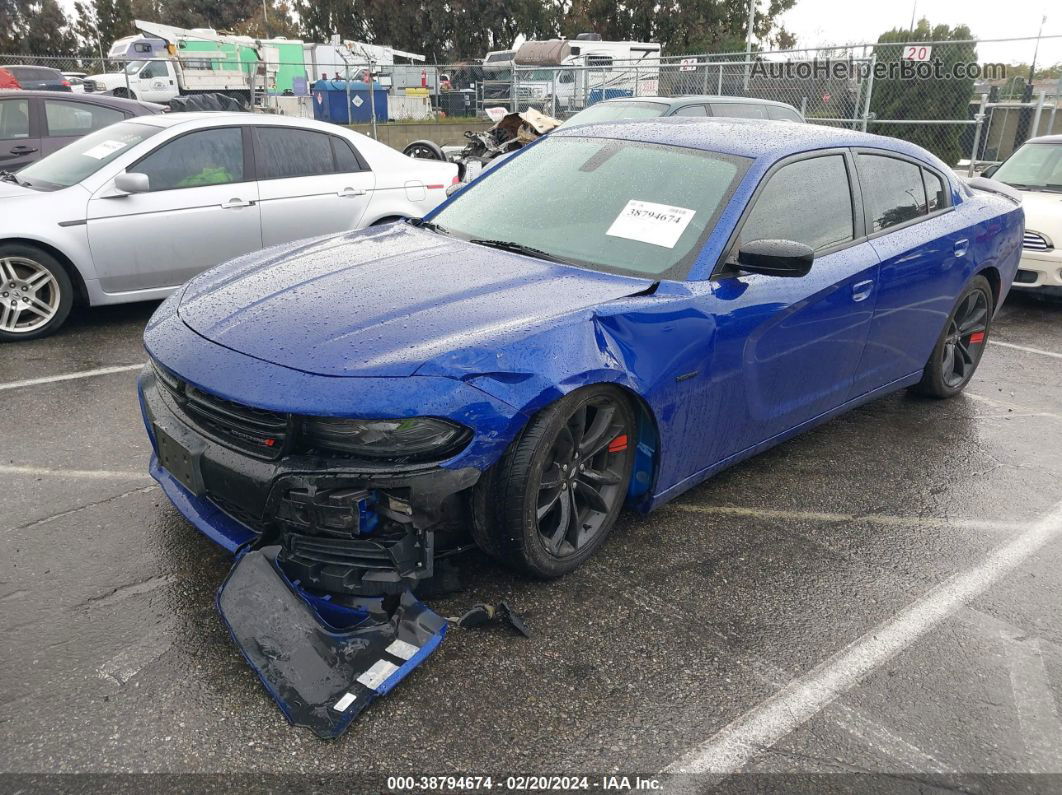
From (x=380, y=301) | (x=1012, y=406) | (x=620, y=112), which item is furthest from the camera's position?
(x=620, y=112)

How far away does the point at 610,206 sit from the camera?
3.62 m

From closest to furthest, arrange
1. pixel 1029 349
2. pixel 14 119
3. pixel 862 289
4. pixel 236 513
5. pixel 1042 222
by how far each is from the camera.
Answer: pixel 236 513 < pixel 862 289 < pixel 1029 349 < pixel 1042 222 < pixel 14 119

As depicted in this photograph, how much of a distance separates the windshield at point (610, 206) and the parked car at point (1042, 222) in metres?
4.89

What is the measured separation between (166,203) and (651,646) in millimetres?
4895

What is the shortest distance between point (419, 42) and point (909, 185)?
54709 millimetres

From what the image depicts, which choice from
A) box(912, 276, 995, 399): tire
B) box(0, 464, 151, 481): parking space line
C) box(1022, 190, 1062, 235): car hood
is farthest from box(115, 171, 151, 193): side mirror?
box(1022, 190, 1062, 235): car hood

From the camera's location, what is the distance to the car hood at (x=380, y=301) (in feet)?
8.76

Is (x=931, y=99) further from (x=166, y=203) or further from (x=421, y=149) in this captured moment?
(x=166, y=203)

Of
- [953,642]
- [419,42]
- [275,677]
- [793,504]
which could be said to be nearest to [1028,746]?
[953,642]

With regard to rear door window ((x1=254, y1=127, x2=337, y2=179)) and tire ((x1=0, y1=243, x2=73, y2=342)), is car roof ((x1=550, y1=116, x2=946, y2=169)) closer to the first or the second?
rear door window ((x1=254, y1=127, x2=337, y2=179))

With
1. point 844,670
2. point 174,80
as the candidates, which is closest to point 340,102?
point 174,80

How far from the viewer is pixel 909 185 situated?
4.45m

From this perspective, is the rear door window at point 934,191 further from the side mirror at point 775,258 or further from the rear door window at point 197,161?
the rear door window at point 197,161

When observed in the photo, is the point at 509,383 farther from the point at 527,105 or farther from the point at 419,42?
the point at 419,42
